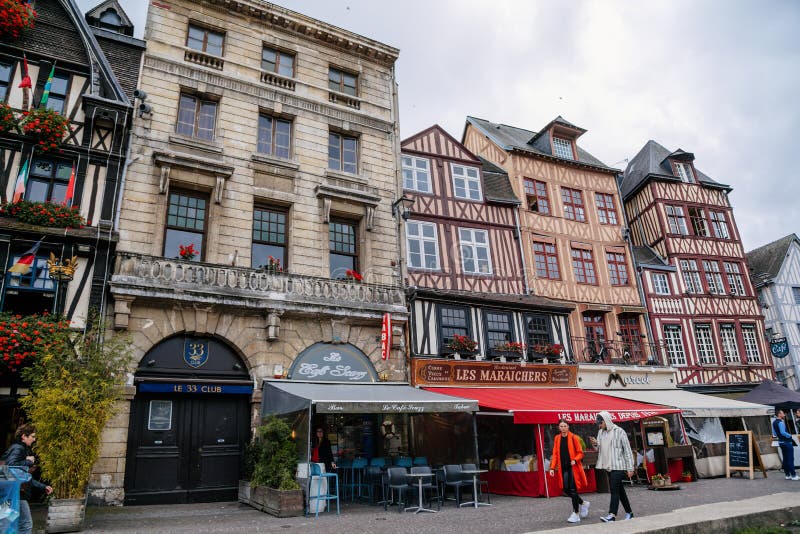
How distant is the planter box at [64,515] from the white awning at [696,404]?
13545 millimetres

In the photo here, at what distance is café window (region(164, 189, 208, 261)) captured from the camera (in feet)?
37.0

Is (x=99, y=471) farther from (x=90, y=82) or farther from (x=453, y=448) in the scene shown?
(x=90, y=82)

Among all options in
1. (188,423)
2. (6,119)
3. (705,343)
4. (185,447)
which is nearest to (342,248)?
(188,423)

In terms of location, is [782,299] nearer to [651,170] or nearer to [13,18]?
[651,170]

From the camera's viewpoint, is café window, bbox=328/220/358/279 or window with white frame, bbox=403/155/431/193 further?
window with white frame, bbox=403/155/431/193

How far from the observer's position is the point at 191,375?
10469 mm

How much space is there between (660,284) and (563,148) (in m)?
6.50

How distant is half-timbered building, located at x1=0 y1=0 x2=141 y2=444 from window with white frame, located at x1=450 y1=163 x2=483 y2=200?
9432mm

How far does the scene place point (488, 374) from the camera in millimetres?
14195

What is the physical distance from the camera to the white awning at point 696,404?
14.2 m

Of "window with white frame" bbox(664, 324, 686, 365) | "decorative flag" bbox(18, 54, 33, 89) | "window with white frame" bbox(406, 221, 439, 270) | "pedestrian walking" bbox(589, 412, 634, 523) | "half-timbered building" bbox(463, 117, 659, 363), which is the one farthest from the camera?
"window with white frame" bbox(664, 324, 686, 365)

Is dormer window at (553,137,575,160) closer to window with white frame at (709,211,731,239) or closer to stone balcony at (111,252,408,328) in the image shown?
window with white frame at (709,211,731,239)

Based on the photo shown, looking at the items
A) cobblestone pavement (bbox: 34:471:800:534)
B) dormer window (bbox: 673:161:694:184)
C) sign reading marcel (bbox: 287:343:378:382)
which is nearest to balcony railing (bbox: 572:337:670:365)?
cobblestone pavement (bbox: 34:471:800:534)

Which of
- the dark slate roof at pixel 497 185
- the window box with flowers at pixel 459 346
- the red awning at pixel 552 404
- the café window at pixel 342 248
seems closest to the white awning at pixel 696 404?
the red awning at pixel 552 404
